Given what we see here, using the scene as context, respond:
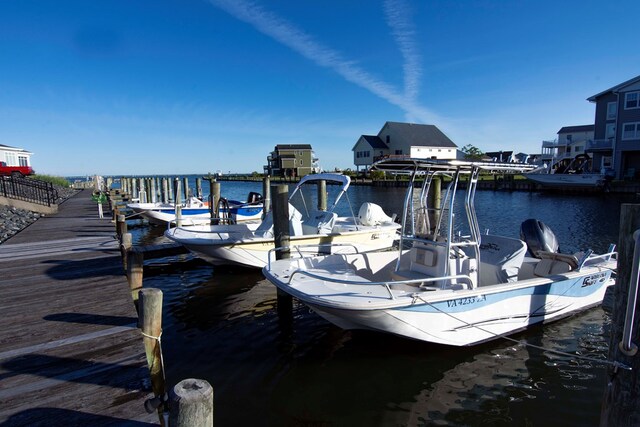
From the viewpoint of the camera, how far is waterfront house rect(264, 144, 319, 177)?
7800 cm

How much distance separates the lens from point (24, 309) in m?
6.27

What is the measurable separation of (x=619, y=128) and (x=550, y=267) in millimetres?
41733

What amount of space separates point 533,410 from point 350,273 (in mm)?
3638

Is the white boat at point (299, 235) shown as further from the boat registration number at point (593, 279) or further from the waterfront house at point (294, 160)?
the waterfront house at point (294, 160)

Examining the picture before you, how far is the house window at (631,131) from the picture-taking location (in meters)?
37.9

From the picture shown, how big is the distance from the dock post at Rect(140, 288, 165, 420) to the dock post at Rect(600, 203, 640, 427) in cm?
484

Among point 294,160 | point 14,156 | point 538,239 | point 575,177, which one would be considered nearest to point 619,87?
point 575,177

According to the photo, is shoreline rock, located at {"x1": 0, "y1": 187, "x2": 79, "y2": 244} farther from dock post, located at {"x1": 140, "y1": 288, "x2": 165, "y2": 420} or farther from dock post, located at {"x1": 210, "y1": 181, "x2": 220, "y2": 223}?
dock post, located at {"x1": 140, "y1": 288, "x2": 165, "y2": 420}

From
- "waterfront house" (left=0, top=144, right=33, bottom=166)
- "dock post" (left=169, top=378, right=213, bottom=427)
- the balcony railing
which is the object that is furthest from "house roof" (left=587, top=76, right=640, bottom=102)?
"waterfront house" (left=0, top=144, right=33, bottom=166)

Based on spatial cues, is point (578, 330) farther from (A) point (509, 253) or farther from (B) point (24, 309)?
(B) point (24, 309)

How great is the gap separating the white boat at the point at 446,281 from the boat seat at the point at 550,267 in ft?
0.07

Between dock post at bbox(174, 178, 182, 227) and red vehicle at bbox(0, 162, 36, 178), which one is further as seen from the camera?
red vehicle at bbox(0, 162, 36, 178)

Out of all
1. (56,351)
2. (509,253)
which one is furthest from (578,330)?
(56,351)

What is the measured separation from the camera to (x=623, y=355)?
3543 mm
